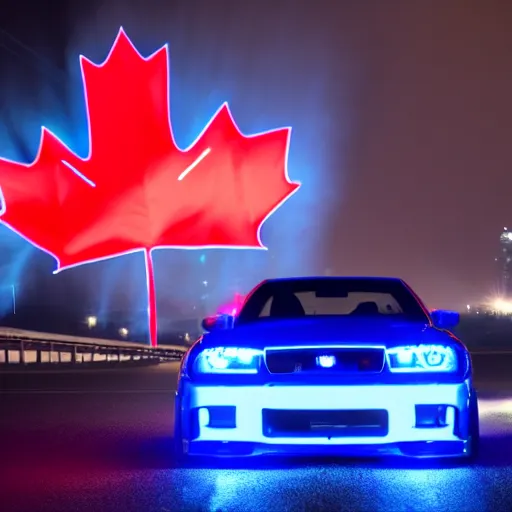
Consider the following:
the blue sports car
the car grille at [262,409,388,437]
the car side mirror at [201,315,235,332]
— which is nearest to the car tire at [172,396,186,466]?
the blue sports car

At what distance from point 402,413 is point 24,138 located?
46540mm

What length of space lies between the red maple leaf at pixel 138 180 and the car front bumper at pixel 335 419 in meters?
19.6

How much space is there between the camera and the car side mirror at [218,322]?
→ 7.35 meters

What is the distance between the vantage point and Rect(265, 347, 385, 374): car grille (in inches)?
245

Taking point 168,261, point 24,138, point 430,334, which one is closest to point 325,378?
point 430,334

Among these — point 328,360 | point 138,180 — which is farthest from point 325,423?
point 138,180

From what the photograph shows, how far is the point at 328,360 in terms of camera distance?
6.22 m

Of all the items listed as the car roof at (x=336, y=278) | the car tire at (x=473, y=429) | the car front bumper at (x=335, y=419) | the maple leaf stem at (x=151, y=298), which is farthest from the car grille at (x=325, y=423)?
the maple leaf stem at (x=151, y=298)

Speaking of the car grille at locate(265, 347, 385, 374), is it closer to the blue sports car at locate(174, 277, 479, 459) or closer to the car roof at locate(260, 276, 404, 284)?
the blue sports car at locate(174, 277, 479, 459)

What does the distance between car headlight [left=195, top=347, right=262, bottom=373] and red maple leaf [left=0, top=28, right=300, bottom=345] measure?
19299mm

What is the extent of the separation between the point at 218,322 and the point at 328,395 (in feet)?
4.92

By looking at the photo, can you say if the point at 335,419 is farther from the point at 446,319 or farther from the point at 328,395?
the point at 446,319

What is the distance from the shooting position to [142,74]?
2591cm

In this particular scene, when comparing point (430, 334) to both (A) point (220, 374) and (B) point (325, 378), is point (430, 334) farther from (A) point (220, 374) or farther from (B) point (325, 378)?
(A) point (220, 374)
